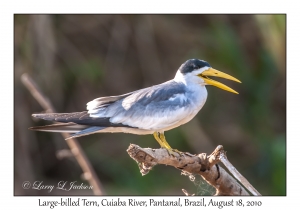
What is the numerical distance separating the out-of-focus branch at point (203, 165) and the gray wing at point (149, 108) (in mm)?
457

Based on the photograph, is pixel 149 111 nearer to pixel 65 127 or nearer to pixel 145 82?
pixel 65 127

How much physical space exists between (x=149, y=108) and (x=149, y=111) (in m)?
0.04

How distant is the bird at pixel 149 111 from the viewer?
5195 mm

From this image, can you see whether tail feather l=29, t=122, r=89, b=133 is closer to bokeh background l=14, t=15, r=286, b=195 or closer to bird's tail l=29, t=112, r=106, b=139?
bird's tail l=29, t=112, r=106, b=139

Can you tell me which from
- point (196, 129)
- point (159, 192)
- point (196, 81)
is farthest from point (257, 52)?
point (196, 81)

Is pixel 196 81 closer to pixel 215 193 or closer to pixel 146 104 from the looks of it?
pixel 146 104

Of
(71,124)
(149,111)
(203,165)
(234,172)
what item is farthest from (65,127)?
(234,172)

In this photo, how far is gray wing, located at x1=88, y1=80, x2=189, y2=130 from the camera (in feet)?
17.4

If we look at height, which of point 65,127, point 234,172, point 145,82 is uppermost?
point 145,82

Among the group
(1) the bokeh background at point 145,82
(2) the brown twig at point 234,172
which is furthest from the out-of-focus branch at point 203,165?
(1) the bokeh background at point 145,82

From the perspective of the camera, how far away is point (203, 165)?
4.97 meters

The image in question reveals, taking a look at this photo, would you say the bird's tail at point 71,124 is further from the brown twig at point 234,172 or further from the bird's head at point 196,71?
the brown twig at point 234,172

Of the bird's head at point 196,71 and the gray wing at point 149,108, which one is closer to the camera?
the gray wing at point 149,108

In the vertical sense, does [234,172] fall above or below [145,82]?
below
